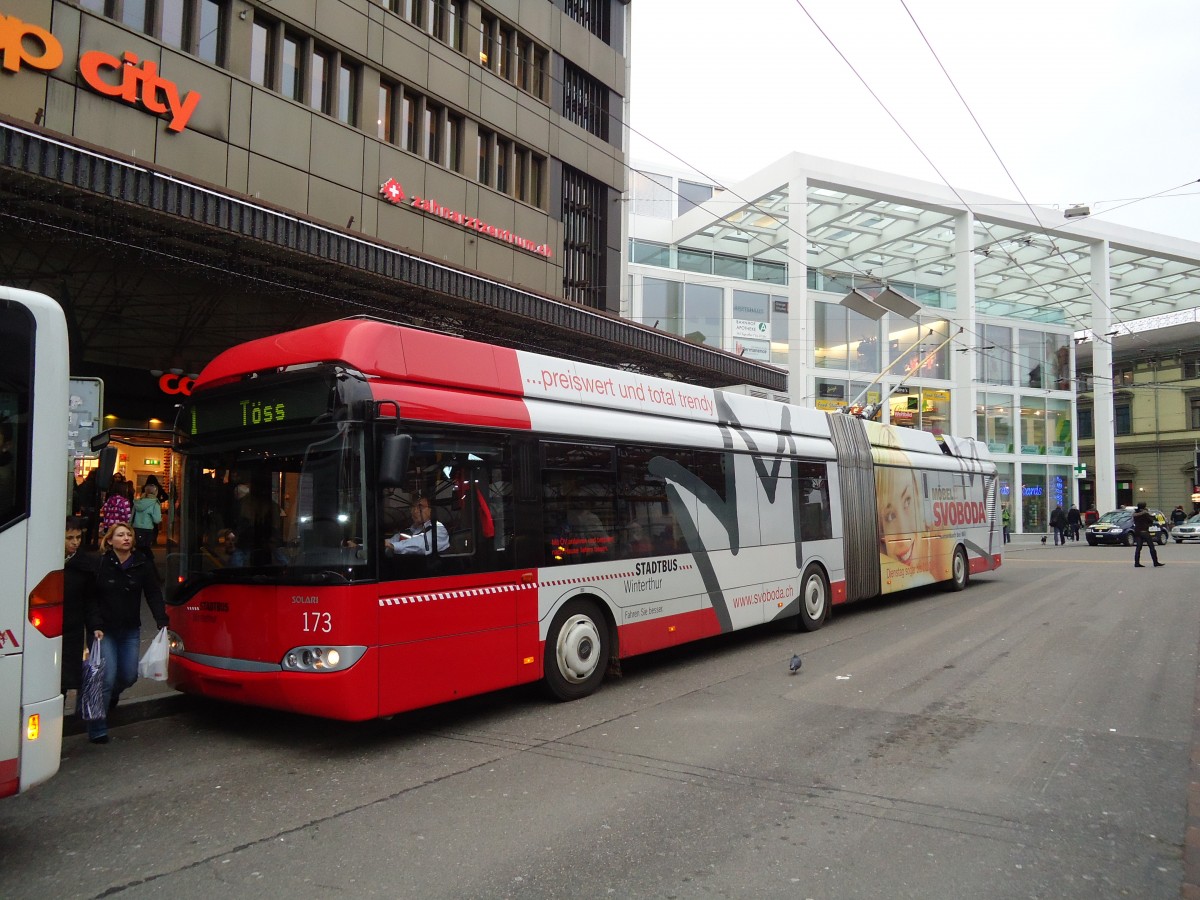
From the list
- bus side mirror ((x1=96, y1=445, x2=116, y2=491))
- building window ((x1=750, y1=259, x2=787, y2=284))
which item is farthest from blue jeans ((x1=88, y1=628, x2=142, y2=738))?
building window ((x1=750, y1=259, x2=787, y2=284))

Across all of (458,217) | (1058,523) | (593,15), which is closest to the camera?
(458,217)

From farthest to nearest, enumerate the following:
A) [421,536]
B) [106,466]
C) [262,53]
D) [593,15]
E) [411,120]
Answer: [593,15] → [411,120] → [262,53] → [421,536] → [106,466]

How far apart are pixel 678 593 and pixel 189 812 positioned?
5157 mm

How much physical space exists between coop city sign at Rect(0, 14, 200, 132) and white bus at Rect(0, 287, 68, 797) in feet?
27.6

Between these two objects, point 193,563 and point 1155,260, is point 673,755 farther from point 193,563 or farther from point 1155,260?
point 1155,260

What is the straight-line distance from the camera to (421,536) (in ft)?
20.2

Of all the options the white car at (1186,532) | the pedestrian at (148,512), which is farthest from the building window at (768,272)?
the pedestrian at (148,512)

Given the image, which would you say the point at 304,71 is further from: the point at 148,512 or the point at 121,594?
the point at 121,594

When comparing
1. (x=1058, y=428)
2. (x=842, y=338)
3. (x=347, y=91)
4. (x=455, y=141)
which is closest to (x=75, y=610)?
(x=347, y=91)

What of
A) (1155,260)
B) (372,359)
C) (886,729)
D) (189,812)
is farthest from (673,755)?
(1155,260)

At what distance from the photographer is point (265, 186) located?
504 inches

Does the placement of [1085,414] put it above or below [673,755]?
above

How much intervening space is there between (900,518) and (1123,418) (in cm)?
5358

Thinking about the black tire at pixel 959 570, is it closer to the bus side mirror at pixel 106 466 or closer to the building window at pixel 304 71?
the building window at pixel 304 71
